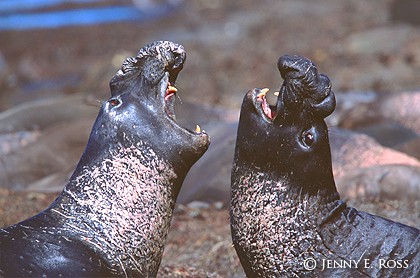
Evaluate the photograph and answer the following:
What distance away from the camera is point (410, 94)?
9.44 metres

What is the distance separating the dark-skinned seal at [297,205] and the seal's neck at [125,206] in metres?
0.45

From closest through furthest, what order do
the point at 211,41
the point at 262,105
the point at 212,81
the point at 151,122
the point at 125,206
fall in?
1. the point at 125,206
2. the point at 151,122
3. the point at 262,105
4. the point at 212,81
5. the point at 211,41

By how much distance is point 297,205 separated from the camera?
177 inches

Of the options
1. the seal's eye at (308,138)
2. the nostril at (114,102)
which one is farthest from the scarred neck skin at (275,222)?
the nostril at (114,102)

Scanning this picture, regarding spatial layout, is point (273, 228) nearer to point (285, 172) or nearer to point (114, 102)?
point (285, 172)

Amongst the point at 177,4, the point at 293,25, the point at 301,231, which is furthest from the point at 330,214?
the point at 177,4

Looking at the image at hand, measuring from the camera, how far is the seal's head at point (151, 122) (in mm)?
4383

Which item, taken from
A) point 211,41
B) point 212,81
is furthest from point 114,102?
point 211,41

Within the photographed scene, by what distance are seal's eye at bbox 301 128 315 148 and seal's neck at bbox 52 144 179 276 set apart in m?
0.69

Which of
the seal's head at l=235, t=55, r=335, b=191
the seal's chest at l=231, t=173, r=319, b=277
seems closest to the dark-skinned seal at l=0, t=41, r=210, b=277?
the seal's head at l=235, t=55, r=335, b=191

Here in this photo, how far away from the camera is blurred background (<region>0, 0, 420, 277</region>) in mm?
6918

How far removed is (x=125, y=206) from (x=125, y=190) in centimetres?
8

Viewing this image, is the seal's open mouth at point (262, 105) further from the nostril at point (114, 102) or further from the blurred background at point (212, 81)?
the blurred background at point (212, 81)

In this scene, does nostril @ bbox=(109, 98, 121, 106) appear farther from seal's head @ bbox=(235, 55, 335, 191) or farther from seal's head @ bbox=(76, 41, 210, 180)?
seal's head @ bbox=(235, 55, 335, 191)
